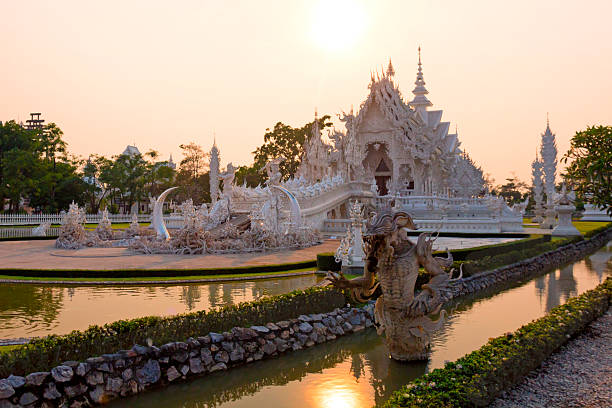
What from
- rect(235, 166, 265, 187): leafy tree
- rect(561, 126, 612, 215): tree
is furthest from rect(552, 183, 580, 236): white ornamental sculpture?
rect(235, 166, 265, 187): leafy tree

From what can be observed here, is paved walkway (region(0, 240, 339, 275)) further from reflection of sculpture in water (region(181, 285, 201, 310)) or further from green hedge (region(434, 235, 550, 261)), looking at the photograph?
green hedge (region(434, 235, 550, 261))

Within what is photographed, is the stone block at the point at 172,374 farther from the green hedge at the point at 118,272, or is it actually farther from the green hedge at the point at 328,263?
the green hedge at the point at 328,263

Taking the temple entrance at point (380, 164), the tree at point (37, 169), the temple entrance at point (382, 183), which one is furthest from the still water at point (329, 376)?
the tree at point (37, 169)

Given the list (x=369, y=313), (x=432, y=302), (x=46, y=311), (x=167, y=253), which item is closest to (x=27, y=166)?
(x=167, y=253)

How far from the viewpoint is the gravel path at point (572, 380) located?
19.3 ft

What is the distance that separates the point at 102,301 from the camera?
36.6 ft

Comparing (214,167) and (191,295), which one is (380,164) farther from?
(191,295)

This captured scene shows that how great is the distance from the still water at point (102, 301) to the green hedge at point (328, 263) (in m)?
0.70

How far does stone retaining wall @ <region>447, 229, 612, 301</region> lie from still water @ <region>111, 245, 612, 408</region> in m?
1.14

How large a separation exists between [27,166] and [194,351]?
137 ft

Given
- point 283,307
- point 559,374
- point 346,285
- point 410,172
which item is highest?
point 410,172

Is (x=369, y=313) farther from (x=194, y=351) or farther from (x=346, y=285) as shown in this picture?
(x=194, y=351)

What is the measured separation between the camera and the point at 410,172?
43.1m

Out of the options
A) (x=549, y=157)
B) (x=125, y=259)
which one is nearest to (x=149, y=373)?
(x=125, y=259)
